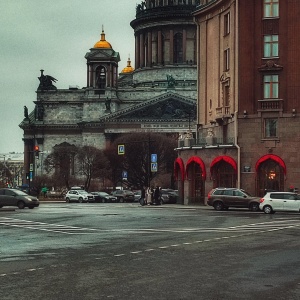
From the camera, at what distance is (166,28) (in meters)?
149

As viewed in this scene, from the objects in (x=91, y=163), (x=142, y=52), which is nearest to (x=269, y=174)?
(x=91, y=163)

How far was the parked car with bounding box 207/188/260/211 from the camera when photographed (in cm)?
5259

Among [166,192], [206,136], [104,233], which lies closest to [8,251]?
[104,233]

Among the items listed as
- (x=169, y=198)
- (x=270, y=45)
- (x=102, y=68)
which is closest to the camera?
(x=270, y=45)

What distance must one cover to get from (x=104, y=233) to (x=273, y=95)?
1377 inches

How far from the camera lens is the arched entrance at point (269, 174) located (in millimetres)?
60625

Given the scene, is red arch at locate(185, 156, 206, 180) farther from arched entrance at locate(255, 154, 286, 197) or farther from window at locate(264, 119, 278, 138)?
window at locate(264, 119, 278, 138)

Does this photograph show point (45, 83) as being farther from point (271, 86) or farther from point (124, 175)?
point (271, 86)

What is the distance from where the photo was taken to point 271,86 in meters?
62.2

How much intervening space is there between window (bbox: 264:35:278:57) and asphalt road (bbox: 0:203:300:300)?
106 feet

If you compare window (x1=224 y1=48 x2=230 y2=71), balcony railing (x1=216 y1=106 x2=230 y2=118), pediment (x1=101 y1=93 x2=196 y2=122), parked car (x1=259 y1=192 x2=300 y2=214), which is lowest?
parked car (x1=259 y1=192 x2=300 y2=214)

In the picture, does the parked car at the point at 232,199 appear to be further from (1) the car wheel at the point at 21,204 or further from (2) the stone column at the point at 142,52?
(2) the stone column at the point at 142,52

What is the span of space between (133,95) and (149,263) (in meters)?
123

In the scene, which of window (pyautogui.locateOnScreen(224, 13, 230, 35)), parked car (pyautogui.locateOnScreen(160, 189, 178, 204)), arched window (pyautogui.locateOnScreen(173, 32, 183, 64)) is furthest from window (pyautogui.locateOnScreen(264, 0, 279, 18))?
arched window (pyautogui.locateOnScreen(173, 32, 183, 64))
